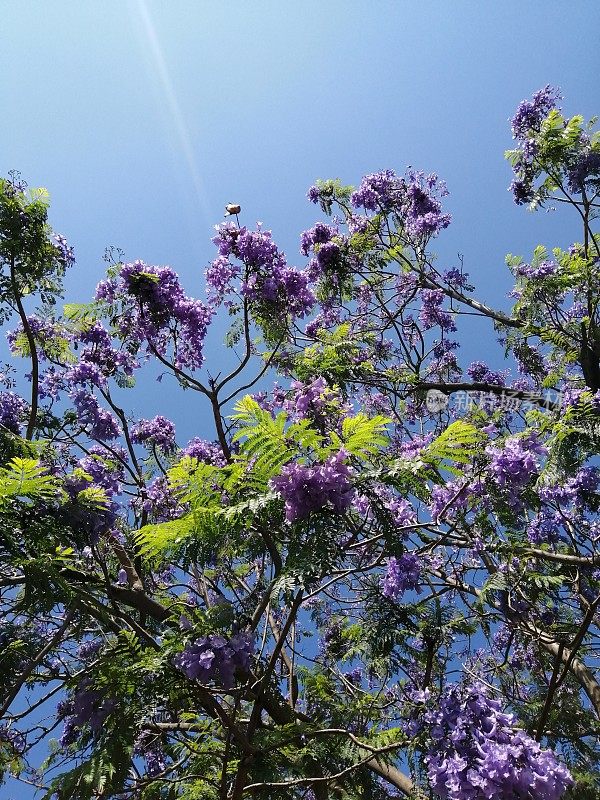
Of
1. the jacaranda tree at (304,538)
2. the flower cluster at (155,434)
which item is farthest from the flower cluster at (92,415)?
the flower cluster at (155,434)

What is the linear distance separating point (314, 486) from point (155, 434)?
5441mm

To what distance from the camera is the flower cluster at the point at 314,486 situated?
2.28 m

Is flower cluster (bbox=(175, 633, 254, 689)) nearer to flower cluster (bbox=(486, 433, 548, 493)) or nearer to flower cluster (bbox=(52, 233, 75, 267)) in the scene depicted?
flower cluster (bbox=(486, 433, 548, 493))

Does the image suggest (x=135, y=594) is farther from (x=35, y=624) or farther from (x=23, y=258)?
(x=23, y=258)

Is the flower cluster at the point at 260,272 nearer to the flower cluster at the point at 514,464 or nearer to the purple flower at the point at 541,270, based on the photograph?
the flower cluster at the point at 514,464

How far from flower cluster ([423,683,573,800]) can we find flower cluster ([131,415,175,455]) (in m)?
5.59

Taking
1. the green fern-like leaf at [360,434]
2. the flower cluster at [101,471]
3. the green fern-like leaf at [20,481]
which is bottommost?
the green fern-like leaf at [20,481]

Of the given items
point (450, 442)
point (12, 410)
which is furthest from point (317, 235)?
point (450, 442)

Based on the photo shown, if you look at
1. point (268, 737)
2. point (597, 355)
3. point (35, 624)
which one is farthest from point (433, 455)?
point (597, 355)

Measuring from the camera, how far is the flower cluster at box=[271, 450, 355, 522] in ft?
7.48

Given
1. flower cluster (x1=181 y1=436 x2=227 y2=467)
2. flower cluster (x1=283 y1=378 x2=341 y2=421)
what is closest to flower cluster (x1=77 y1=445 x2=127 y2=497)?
flower cluster (x1=181 y1=436 x2=227 y2=467)

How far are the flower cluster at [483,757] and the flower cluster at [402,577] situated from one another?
5.33 feet

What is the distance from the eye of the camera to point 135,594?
170 inches

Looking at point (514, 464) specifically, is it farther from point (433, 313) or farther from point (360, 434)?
point (433, 313)
